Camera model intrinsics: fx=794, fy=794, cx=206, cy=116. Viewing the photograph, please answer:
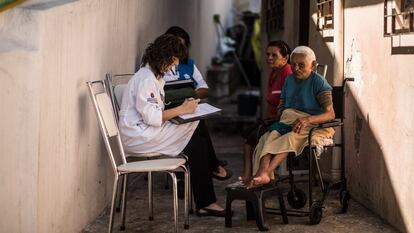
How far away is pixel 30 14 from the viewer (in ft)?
15.5

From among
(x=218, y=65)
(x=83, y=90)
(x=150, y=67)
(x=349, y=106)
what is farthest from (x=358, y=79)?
(x=218, y=65)

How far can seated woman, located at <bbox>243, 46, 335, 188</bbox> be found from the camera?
6.04 meters

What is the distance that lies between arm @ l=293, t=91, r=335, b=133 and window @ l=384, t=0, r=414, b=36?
659 millimetres

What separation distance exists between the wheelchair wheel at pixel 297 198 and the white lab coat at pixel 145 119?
125 cm

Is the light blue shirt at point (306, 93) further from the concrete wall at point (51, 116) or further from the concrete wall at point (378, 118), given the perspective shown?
the concrete wall at point (51, 116)

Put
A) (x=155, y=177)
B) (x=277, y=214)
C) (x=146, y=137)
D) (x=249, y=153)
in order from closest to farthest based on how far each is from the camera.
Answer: (x=146, y=137)
(x=277, y=214)
(x=249, y=153)
(x=155, y=177)

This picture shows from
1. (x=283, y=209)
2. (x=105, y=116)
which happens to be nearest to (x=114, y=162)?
(x=105, y=116)

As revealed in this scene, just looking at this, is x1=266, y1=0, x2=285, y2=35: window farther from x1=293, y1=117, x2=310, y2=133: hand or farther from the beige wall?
x1=293, y1=117, x2=310, y2=133: hand

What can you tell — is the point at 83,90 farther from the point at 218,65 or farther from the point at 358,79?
the point at 218,65

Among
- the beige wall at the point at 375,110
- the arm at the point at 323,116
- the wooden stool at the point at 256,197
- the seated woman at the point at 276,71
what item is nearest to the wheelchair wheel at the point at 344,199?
the beige wall at the point at 375,110

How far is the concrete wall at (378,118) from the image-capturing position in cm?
564

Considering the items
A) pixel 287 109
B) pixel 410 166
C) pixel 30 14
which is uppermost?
pixel 30 14

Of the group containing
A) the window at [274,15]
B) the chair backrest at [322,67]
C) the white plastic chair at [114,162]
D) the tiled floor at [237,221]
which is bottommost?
the tiled floor at [237,221]

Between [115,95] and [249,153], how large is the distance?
1257mm
